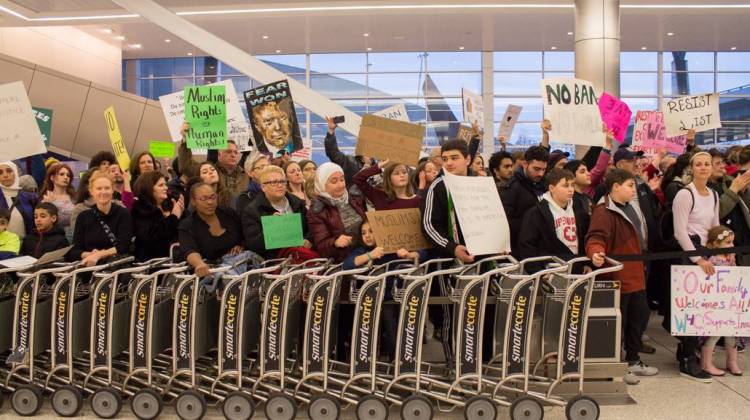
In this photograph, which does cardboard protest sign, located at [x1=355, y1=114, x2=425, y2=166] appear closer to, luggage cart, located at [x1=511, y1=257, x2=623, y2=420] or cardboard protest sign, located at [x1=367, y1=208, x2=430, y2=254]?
cardboard protest sign, located at [x1=367, y1=208, x2=430, y2=254]

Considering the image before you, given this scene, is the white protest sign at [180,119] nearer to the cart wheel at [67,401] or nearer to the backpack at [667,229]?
the cart wheel at [67,401]

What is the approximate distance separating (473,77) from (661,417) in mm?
17316

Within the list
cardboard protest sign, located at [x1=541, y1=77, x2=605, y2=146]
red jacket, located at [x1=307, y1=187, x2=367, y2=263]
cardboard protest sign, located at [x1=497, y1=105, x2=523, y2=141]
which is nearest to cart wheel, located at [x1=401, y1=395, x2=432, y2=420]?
red jacket, located at [x1=307, y1=187, x2=367, y2=263]

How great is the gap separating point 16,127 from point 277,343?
302 centimetres

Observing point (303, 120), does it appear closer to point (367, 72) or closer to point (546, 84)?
point (367, 72)

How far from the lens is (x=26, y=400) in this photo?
14.7 ft

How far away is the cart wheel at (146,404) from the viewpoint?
4.40 m

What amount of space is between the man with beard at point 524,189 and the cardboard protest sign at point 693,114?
7.12 ft

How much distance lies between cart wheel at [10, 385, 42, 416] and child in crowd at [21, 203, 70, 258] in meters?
1.11

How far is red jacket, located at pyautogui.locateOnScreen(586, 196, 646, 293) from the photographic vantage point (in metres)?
5.04

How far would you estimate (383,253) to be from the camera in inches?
183

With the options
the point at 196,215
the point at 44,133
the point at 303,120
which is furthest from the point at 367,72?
the point at 196,215

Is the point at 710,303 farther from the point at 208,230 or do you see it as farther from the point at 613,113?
the point at 208,230

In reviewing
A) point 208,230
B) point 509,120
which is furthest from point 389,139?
point 509,120
